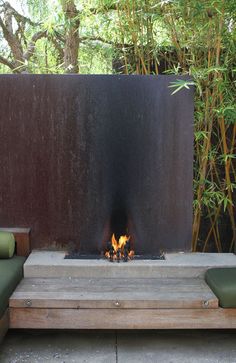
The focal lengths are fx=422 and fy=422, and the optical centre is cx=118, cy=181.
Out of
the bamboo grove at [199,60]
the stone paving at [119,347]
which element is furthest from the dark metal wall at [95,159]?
the stone paving at [119,347]

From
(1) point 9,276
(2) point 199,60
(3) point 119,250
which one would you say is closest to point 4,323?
(1) point 9,276

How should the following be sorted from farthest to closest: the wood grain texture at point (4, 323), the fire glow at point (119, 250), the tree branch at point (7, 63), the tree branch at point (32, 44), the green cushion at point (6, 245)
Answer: the tree branch at point (7, 63), the tree branch at point (32, 44), the fire glow at point (119, 250), the green cushion at point (6, 245), the wood grain texture at point (4, 323)

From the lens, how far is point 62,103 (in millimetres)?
3131

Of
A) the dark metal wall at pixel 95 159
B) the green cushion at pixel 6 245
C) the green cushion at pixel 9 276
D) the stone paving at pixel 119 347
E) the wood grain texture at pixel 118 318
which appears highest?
the dark metal wall at pixel 95 159

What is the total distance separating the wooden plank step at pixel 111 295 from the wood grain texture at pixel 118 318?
0.03 m

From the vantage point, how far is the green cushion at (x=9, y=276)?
7.80 feet

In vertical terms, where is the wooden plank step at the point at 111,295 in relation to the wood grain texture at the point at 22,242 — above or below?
below

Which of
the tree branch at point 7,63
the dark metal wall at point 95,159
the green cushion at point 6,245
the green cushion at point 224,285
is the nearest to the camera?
the green cushion at point 224,285

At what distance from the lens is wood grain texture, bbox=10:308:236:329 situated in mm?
2484

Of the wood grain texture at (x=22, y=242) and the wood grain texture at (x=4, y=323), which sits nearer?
the wood grain texture at (x=4, y=323)

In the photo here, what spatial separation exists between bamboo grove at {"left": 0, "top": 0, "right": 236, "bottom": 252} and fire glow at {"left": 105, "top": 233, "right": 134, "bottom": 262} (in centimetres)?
66

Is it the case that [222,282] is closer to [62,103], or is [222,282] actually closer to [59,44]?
[62,103]

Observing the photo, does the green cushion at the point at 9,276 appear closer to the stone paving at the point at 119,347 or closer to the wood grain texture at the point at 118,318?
the wood grain texture at the point at 118,318

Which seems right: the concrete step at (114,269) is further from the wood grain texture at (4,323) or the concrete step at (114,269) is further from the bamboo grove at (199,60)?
the bamboo grove at (199,60)
